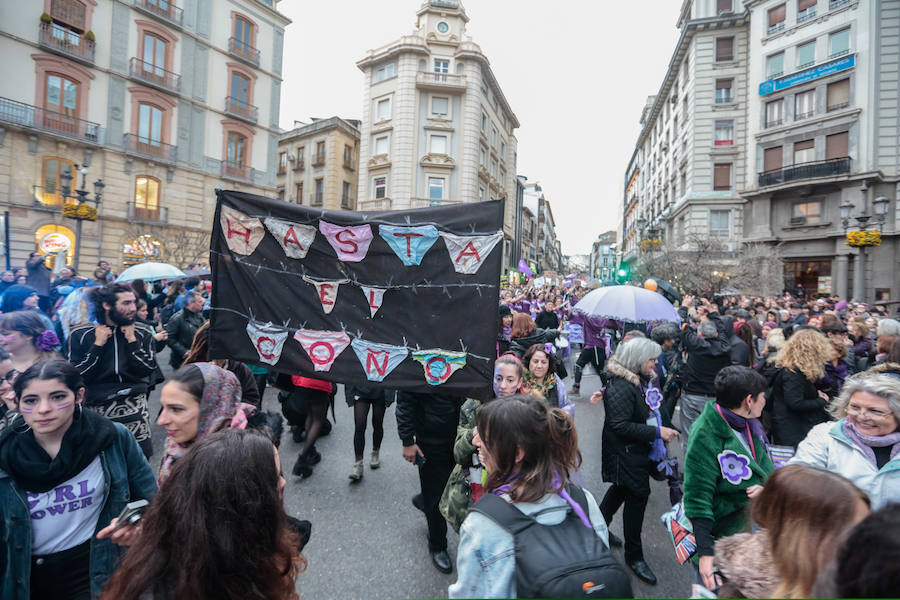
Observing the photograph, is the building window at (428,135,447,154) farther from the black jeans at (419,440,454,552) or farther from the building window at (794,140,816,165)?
the black jeans at (419,440,454,552)

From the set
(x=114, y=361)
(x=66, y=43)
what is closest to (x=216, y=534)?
(x=114, y=361)

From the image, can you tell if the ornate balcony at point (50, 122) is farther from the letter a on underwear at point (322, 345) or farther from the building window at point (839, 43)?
the building window at point (839, 43)

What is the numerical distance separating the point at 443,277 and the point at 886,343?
494 cm

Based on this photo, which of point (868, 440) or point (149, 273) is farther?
point (149, 273)

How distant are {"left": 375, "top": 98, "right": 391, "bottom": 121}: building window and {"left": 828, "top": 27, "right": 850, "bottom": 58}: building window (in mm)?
27657

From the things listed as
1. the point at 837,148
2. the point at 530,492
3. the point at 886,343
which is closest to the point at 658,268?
the point at 837,148

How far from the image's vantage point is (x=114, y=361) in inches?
134

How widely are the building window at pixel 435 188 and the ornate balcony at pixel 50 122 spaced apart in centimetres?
1930

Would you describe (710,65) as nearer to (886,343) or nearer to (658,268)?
(658,268)

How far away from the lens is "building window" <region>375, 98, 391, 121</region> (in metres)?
32.7

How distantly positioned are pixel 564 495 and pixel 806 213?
32898 millimetres

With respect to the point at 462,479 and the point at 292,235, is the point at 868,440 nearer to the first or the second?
the point at 462,479

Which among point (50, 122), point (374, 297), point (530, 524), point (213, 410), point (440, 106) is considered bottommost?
point (530, 524)

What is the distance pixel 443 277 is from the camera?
10.6 ft
